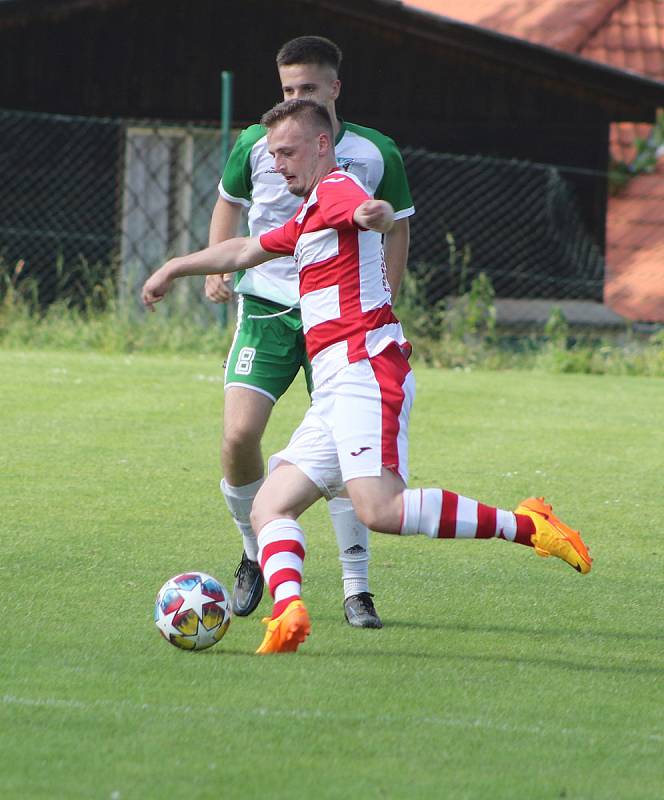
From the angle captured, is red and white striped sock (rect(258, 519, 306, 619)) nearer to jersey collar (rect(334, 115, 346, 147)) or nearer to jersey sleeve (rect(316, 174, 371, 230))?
jersey sleeve (rect(316, 174, 371, 230))

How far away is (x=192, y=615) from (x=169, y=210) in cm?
1235

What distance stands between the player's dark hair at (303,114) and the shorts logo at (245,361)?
1.02 meters

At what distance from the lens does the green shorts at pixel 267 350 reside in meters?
5.84

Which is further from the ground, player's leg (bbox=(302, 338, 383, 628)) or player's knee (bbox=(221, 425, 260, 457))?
player's knee (bbox=(221, 425, 260, 457))

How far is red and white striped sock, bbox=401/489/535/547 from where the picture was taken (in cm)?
491

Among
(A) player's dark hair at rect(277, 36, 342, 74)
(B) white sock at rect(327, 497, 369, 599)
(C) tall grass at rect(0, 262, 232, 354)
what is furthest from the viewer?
(C) tall grass at rect(0, 262, 232, 354)

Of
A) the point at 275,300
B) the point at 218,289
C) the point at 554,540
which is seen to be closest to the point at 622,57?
the point at 218,289

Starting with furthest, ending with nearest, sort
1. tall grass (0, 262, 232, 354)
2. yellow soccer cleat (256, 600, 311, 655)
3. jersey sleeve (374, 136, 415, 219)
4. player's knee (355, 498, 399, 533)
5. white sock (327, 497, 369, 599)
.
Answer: tall grass (0, 262, 232, 354) → jersey sleeve (374, 136, 415, 219) → white sock (327, 497, 369, 599) → player's knee (355, 498, 399, 533) → yellow soccer cleat (256, 600, 311, 655)

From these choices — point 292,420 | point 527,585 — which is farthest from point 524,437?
point 527,585

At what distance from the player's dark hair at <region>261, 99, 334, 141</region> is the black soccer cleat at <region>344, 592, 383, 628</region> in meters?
1.69

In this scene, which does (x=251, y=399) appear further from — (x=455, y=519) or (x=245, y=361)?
(x=455, y=519)

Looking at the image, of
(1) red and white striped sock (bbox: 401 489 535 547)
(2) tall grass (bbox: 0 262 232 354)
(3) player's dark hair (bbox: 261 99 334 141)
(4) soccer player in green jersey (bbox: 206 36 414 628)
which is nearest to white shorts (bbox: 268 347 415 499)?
(1) red and white striped sock (bbox: 401 489 535 547)

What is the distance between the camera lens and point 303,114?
16.8 ft

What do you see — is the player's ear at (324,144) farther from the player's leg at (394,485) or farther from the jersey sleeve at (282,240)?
the player's leg at (394,485)
